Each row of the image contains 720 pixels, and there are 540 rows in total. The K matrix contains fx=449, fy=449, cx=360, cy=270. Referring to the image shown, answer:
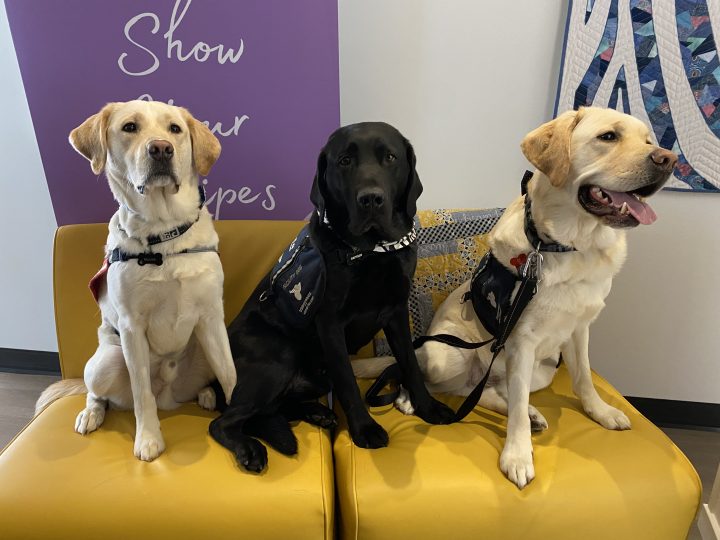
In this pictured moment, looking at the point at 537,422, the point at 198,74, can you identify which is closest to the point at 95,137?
the point at 198,74

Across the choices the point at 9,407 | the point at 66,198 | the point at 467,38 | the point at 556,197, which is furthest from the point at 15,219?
the point at 556,197

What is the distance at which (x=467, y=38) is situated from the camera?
73.0 inches

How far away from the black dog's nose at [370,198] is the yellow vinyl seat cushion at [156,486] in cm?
71

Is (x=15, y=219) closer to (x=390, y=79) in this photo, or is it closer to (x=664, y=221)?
(x=390, y=79)

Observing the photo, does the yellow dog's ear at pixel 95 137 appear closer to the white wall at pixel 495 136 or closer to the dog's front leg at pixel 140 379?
the dog's front leg at pixel 140 379

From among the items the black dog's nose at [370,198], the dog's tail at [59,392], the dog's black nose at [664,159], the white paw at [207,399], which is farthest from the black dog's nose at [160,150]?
the dog's black nose at [664,159]

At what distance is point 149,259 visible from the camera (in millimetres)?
1273

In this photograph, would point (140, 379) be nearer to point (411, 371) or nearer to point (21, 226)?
point (411, 371)

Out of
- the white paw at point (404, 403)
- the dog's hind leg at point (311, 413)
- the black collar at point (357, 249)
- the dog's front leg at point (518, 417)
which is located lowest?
the dog's hind leg at point (311, 413)

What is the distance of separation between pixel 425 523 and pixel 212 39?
1.79 m

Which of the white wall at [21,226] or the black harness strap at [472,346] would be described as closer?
the black harness strap at [472,346]

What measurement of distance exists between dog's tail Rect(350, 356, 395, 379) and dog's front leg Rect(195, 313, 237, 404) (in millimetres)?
465

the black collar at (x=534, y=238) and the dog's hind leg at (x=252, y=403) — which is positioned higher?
the black collar at (x=534, y=238)

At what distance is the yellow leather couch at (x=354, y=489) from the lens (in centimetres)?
109
